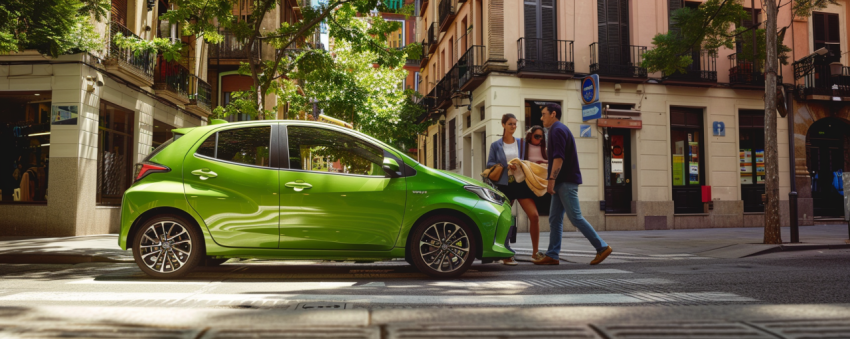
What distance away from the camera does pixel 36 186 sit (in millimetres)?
14422

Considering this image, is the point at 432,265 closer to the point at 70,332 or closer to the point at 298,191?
the point at 298,191

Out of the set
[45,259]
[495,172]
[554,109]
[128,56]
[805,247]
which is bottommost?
[45,259]

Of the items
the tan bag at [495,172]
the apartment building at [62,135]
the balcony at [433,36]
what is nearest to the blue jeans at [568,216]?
the tan bag at [495,172]

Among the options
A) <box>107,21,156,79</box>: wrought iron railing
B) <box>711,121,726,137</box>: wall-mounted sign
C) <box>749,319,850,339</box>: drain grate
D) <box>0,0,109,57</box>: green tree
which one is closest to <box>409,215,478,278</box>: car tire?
<box>749,319,850,339</box>: drain grate

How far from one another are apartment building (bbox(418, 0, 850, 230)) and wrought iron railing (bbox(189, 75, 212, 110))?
9057mm

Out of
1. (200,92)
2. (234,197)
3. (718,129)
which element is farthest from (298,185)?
(718,129)

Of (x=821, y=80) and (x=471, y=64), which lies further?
(x=821, y=80)

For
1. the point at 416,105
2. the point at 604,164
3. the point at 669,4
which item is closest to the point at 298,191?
the point at 604,164

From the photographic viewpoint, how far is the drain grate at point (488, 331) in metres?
2.89

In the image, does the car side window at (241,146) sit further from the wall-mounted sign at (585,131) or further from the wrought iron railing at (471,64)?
the wall-mounted sign at (585,131)

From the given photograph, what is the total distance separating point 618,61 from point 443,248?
1437 cm

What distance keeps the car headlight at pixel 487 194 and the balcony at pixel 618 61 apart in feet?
42.7

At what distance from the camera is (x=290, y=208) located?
5.91 meters

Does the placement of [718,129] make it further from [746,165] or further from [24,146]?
[24,146]
